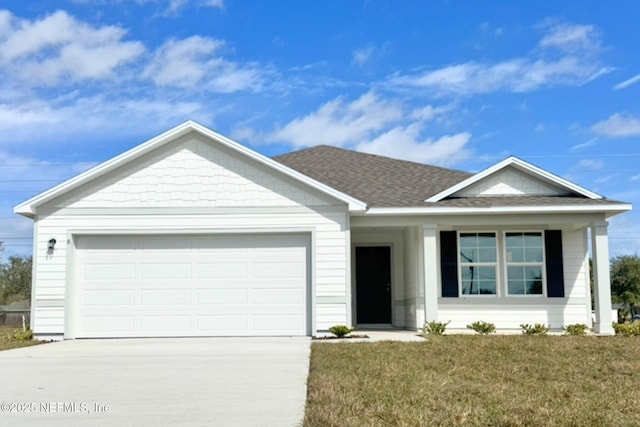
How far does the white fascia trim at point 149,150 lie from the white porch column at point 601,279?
5278 millimetres

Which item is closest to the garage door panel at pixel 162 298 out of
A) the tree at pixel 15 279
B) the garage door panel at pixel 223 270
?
the garage door panel at pixel 223 270

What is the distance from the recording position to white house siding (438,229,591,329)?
15547 mm

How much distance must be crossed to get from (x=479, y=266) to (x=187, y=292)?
6.90 m

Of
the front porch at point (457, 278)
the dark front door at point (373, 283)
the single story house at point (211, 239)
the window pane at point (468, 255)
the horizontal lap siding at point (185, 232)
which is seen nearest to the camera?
the horizontal lap siding at point (185, 232)

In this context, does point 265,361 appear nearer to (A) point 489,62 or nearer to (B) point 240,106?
(B) point 240,106

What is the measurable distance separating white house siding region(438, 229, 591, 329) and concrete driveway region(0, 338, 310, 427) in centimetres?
522

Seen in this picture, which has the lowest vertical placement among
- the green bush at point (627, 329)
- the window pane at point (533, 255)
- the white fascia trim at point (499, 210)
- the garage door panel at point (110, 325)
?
the green bush at point (627, 329)

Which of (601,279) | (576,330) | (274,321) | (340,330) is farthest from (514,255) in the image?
(274,321)

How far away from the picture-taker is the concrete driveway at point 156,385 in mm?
5855

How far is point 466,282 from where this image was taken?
15789 millimetres

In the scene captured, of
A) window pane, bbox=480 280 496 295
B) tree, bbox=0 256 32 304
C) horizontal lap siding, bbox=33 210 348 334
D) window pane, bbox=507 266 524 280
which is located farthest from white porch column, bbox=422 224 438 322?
tree, bbox=0 256 32 304

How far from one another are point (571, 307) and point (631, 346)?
448 centimetres

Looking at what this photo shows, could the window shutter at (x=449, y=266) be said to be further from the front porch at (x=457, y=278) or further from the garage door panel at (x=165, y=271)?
the garage door panel at (x=165, y=271)

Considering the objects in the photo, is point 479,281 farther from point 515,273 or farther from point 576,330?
point 576,330
